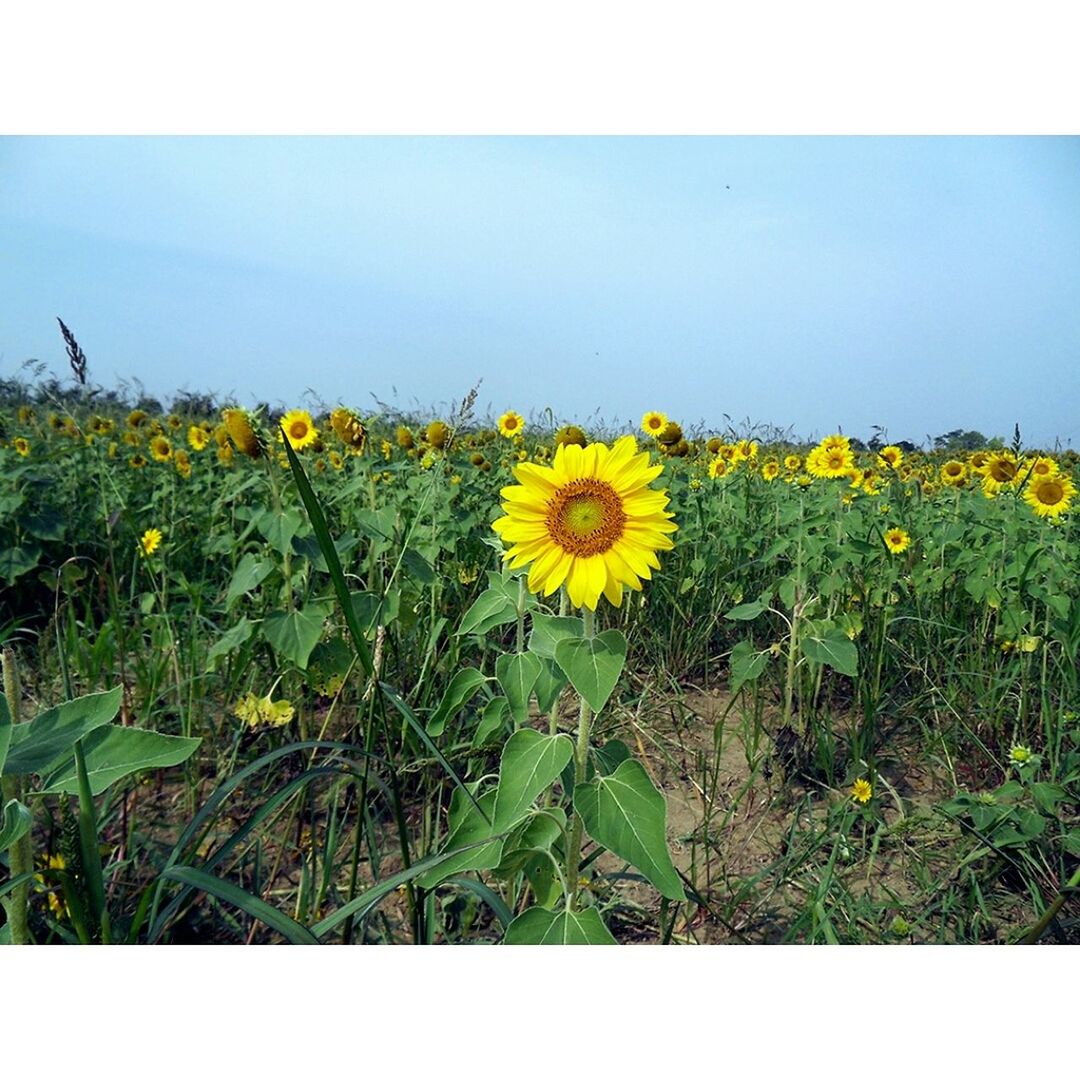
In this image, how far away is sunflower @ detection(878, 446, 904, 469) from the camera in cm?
397

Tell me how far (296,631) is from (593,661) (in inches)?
42.4

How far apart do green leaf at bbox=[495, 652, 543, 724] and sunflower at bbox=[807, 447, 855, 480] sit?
2.62 m

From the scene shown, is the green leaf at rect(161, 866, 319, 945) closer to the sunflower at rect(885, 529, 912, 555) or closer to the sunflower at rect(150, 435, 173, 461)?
the sunflower at rect(885, 529, 912, 555)

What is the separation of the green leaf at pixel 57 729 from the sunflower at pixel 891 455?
390cm

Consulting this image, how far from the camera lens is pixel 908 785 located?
1.89 metres

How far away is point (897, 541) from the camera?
3098mm

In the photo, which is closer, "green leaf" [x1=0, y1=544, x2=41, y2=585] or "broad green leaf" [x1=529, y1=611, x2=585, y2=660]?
"broad green leaf" [x1=529, y1=611, x2=585, y2=660]

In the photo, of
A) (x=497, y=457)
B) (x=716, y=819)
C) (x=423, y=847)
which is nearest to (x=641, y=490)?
(x=423, y=847)

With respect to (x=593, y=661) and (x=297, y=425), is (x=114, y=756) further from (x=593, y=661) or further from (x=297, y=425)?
(x=297, y=425)

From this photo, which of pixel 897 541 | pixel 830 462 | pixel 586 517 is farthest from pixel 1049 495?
pixel 586 517

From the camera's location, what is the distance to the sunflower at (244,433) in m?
1.76

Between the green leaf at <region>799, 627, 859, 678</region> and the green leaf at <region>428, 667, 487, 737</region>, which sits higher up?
the green leaf at <region>799, 627, 859, 678</region>

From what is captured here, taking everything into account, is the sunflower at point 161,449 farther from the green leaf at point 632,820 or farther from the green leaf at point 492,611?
the green leaf at point 632,820

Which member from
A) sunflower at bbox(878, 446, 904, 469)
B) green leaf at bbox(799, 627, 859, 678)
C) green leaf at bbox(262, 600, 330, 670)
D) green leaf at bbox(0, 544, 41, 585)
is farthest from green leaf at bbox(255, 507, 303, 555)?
sunflower at bbox(878, 446, 904, 469)
